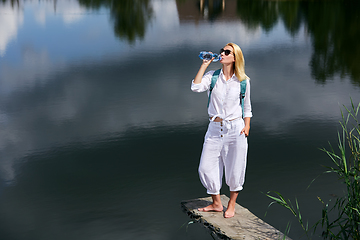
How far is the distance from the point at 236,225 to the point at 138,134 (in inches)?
150

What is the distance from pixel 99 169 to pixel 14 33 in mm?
17388

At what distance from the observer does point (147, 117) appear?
9.18 meters

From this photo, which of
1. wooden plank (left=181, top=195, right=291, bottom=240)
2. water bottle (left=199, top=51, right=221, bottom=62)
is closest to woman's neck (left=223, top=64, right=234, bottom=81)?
water bottle (left=199, top=51, right=221, bottom=62)

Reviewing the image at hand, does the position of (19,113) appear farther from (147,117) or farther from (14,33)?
(14,33)

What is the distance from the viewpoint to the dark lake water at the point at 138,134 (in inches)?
217

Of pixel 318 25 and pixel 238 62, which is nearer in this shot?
pixel 238 62

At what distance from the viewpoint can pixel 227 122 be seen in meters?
4.57

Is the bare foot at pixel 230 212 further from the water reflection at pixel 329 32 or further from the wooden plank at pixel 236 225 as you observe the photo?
the water reflection at pixel 329 32

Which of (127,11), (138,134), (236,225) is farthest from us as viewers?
(127,11)

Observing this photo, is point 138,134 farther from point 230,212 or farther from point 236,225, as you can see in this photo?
point 236,225

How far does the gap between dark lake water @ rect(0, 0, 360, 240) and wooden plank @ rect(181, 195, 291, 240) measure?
0.25 metres

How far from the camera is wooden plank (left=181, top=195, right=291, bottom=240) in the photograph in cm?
449

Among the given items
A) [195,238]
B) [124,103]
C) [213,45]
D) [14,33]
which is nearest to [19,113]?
[124,103]

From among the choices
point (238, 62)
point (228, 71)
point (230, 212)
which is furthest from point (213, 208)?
point (238, 62)
